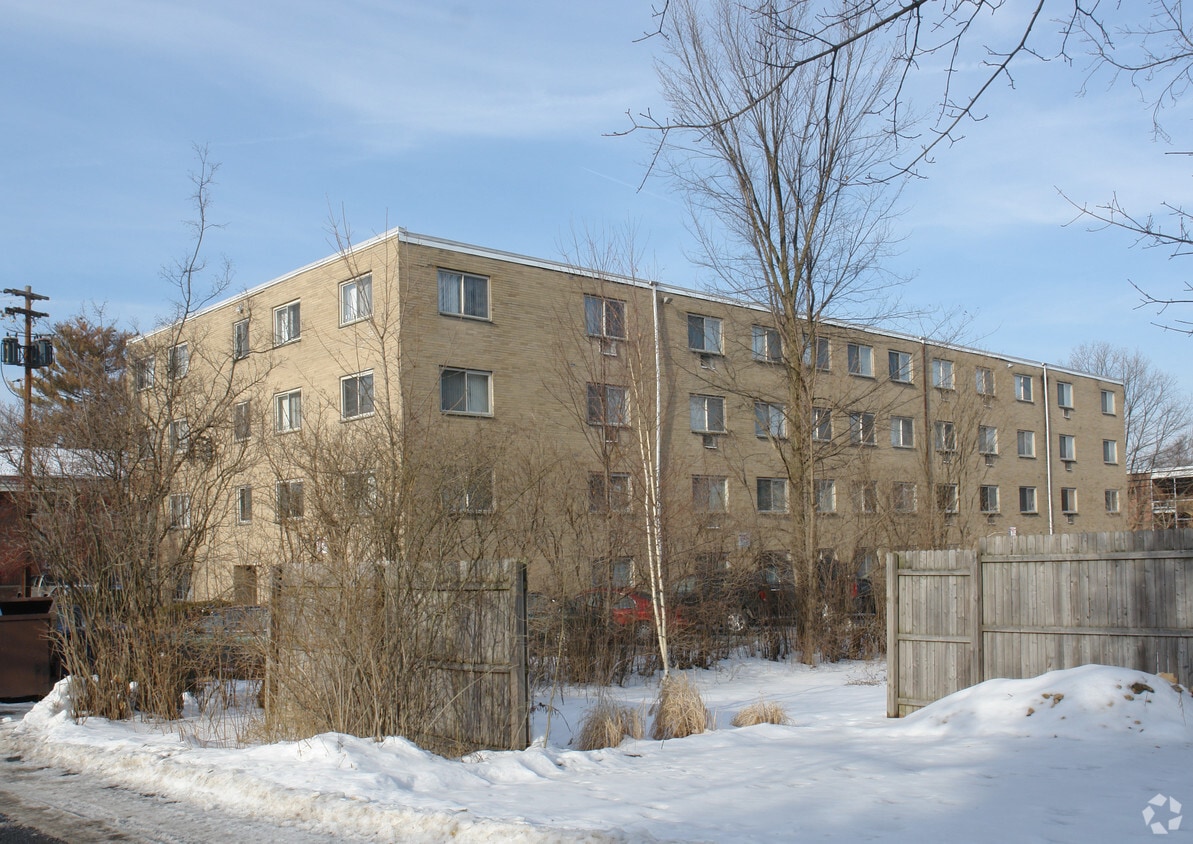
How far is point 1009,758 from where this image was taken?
28.6 feet

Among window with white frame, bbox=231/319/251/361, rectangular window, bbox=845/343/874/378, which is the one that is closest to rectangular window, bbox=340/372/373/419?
window with white frame, bbox=231/319/251/361

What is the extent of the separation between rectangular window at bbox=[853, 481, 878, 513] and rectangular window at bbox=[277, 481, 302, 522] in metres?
17.2

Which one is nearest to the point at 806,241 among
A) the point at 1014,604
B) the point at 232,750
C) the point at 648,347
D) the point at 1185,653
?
the point at 648,347

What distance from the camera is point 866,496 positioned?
25.1m

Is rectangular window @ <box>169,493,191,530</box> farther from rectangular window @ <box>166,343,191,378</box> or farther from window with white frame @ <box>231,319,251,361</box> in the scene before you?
window with white frame @ <box>231,319,251,361</box>

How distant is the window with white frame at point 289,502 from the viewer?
9.93m

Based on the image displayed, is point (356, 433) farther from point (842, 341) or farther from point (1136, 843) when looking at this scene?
point (842, 341)

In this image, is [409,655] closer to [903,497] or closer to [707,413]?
[903,497]

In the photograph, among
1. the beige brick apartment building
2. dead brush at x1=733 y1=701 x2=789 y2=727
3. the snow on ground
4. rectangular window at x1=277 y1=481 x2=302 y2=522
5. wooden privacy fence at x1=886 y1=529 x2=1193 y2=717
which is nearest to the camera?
the snow on ground

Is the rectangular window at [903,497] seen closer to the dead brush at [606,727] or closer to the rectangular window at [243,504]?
the rectangular window at [243,504]

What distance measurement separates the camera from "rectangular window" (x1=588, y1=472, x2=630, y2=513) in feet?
58.9

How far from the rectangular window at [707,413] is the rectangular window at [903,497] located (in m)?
7.08

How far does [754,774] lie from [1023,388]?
141 feet

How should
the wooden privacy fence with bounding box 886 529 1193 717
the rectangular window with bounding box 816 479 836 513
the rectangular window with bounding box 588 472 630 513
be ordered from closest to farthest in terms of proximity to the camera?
the wooden privacy fence with bounding box 886 529 1193 717 → the rectangular window with bounding box 588 472 630 513 → the rectangular window with bounding box 816 479 836 513
